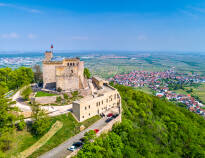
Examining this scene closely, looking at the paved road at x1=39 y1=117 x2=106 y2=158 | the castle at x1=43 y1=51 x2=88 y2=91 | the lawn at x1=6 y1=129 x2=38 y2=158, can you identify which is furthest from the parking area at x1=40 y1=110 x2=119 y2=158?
the castle at x1=43 y1=51 x2=88 y2=91

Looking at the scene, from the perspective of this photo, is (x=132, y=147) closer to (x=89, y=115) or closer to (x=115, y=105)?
(x=89, y=115)

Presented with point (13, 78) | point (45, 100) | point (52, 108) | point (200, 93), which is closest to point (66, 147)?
point (52, 108)

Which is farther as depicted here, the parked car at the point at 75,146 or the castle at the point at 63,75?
the castle at the point at 63,75

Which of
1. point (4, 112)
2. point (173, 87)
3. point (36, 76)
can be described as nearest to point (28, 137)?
point (4, 112)

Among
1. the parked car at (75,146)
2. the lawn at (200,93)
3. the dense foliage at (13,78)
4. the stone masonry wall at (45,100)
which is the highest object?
the dense foliage at (13,78)

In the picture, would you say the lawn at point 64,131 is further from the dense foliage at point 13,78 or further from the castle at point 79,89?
the dense foliage at point 13,78

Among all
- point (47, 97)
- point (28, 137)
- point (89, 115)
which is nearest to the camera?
point (28, 137)

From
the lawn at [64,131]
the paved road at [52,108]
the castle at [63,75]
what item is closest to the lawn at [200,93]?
the castle at [63,75]
